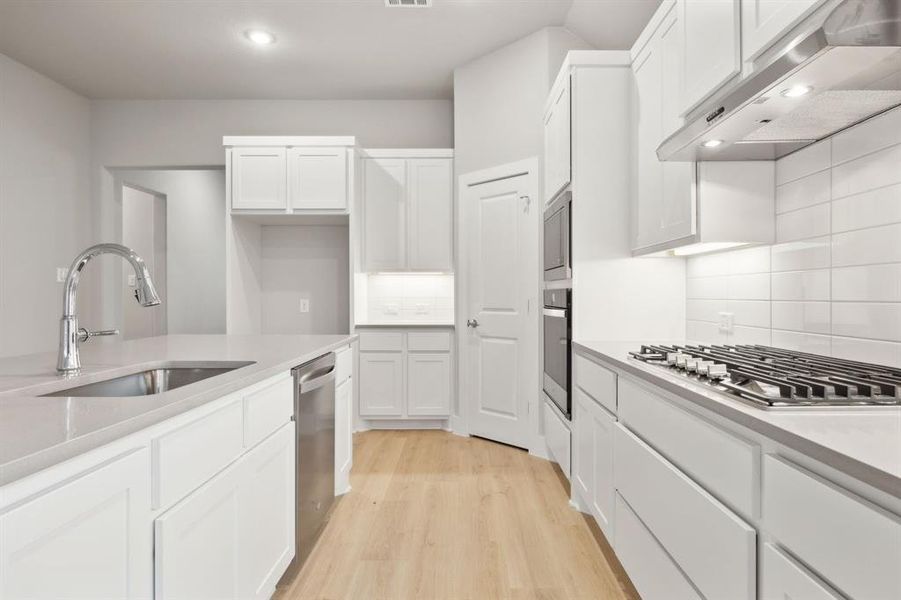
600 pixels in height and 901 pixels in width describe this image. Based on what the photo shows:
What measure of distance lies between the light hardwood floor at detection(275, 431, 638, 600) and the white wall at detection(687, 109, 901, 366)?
1163 mm

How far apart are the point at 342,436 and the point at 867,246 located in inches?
91.0

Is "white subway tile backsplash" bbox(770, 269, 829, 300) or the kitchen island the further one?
"white subway tile backsplash" bbox(770, 269, 829, 300)

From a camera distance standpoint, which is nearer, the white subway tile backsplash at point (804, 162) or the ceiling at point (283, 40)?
the white subway tile backsplash at point (804, 162)

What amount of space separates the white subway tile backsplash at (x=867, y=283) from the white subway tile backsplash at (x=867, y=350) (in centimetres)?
13

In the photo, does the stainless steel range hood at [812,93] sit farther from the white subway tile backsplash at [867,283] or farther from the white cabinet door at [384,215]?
the white cabinet door at [384,215]

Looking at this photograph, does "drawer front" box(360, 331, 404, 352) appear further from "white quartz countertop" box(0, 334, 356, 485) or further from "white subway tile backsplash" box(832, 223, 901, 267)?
"white subway tile backsplash" box(832, 223, 901, 267)

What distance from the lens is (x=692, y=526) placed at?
1.21 meters

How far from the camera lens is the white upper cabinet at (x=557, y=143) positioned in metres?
2.64

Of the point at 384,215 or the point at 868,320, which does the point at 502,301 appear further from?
the point at 868,320

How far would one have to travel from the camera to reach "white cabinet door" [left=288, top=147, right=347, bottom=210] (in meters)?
4.14

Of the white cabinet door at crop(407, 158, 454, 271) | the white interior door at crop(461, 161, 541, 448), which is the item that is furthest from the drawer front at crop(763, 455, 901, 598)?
the white cabinet door at crop(407, 158, 454, 271)

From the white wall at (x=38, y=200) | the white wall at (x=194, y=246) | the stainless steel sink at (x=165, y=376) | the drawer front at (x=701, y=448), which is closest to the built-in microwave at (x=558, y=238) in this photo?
the drawer front at (x=701, y=448)

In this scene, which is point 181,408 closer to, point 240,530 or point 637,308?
point 240,530

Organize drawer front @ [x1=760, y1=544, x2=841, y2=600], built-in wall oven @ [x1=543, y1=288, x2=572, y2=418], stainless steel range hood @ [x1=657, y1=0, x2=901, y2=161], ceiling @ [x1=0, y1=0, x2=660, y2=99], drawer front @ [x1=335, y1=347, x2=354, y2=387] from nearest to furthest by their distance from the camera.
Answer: drawer front @ [x1=760, y1=544, x2=841, y2=600], stainless steel range hood @ [x1=657, y1=0, x2=901, y2=161], drawer front @ [x1=335, y1=347, x2=354, y2=387], built-in wall oven @ [x1=543, y1=288, x2=572, y2=418], ceiling @ [x1=0, y1=0, x2=660, y2=99]
